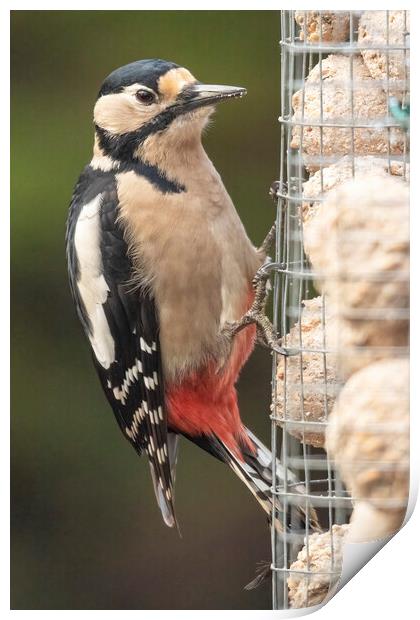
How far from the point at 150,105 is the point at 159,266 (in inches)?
9.2

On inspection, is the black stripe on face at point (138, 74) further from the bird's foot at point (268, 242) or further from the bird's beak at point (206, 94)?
the bird's foot at point (268, 242)

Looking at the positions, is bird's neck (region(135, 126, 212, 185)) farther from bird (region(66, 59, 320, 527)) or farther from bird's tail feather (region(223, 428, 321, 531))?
bird's tail feather (region(223, 428, 321, 531))

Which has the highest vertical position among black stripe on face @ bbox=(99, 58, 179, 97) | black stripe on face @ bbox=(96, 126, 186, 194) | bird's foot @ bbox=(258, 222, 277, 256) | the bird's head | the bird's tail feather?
black stripe on face @ bbox=(99, 58, 179, 97)

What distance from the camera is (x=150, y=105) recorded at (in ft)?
6.18

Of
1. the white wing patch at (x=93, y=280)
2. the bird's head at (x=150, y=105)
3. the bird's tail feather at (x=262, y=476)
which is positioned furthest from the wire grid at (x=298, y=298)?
the white wing patch at (x=93, y=280)

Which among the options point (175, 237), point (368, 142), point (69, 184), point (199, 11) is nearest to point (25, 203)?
point (69, 184)

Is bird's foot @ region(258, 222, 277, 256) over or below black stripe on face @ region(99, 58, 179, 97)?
below

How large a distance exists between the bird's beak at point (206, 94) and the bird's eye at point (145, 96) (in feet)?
0.16

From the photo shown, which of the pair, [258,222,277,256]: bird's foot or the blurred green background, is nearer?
the blurred green background

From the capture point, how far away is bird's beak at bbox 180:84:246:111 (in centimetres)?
181

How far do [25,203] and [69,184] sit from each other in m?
0.08

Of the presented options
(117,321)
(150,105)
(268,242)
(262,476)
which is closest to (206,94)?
(150,105)

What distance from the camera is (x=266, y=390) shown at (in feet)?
6.37

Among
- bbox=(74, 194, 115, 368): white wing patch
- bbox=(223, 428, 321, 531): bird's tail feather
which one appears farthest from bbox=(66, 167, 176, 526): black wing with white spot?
bbox=(223, 428, 321, 531): bird's tail feather
